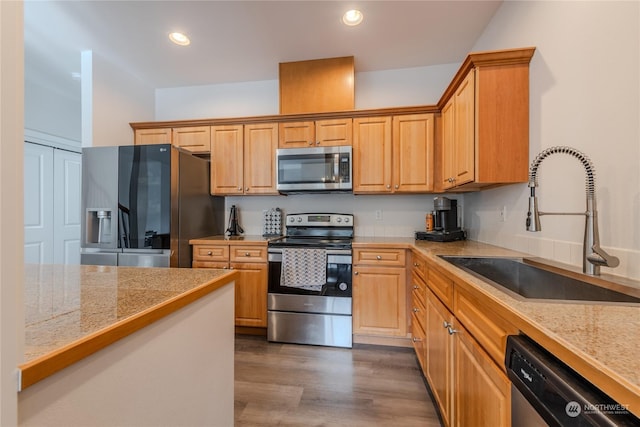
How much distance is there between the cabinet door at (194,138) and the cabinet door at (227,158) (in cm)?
7

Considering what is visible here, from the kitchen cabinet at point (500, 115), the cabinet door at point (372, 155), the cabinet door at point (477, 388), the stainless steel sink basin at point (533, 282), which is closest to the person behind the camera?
the cabinet door at point (477, 388)

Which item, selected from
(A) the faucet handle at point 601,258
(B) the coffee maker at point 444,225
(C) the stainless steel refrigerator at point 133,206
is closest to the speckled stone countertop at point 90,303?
(C) the stainless steel refrigerator at point 133,206

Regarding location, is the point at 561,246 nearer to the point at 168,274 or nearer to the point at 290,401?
the point at 290,401

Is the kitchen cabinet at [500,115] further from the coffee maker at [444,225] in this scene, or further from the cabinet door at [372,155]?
the cabinet door at [372,155]

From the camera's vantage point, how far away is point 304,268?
8.07ft

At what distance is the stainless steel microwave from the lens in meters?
2.65

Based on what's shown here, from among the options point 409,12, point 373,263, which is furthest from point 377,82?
point 373,263

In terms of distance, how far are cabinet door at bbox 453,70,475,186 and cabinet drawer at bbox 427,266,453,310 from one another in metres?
0.68

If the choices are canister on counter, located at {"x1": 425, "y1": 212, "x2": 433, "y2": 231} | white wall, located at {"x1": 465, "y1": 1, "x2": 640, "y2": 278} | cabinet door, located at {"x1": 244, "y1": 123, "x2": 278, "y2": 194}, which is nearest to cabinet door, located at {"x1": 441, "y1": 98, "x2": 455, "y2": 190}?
canister on counter, located at {"x1": 425, "y1": 212, "x2": 433, "y2": 231}

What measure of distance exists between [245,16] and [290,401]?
278 centimetres

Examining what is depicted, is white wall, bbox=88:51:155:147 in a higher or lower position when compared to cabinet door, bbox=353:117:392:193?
higher

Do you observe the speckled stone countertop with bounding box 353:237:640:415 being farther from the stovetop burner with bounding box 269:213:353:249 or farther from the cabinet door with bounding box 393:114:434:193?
the stovetop burner with bounding box 269:213:353:249

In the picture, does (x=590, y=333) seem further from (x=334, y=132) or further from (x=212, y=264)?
(x=212, y=264)

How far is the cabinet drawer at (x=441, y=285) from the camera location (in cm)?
133
